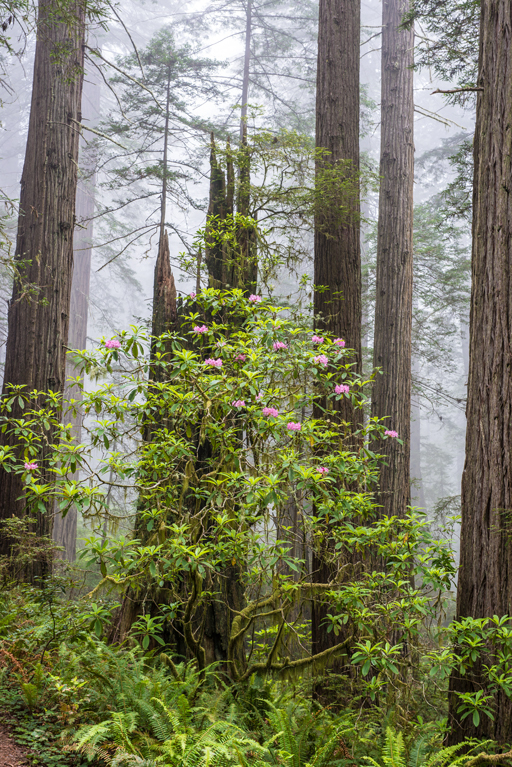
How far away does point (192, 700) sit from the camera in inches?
134

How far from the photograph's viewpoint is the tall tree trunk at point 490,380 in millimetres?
2967

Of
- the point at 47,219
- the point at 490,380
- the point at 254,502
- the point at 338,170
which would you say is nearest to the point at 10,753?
the point at 254,502

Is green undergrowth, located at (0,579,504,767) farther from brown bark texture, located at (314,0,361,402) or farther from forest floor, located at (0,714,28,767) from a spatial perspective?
brown bark texture, located at (314,0,361,402)

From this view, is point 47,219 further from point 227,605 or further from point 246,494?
point 227,605

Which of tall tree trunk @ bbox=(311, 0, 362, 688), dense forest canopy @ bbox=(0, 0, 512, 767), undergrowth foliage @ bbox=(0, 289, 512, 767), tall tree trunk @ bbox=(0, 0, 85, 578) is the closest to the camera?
undergrowth foliage @ bbox=(0, 289, 512, 767)

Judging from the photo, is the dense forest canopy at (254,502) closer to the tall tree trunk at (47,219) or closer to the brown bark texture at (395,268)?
the tall tree trunk at (47,219)

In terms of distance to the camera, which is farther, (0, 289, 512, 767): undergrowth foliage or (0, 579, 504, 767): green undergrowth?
(0, 289, 512, 767): undergrowth foliage

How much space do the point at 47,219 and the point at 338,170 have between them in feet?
10.8

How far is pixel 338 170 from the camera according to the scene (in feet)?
16.8

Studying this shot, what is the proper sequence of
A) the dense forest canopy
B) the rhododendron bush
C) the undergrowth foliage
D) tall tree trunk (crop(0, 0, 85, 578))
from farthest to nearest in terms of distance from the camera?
tall tree trunk (crop(0, 0, 85, 578)) → the rhododendron bush → the dense forest canopy → the undergrowth foliage

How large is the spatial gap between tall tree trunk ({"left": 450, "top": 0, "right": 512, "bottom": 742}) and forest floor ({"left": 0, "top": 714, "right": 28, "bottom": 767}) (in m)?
2.29

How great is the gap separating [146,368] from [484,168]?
2.65m

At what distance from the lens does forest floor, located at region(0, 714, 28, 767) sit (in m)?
2.58

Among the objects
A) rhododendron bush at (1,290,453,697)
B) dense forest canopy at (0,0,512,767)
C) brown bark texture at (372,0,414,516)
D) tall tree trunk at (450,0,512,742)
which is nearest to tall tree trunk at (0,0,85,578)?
dense forest canopy at (0,0,512,767)
